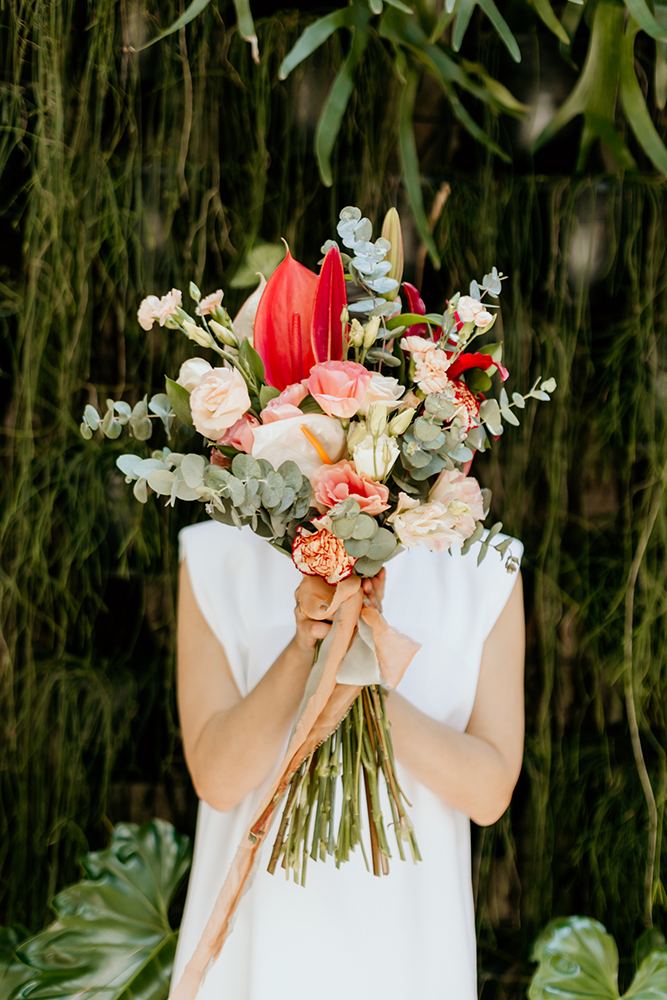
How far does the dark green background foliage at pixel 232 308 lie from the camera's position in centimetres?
152

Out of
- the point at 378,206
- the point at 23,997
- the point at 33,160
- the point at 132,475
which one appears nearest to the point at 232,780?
the point at 132,475

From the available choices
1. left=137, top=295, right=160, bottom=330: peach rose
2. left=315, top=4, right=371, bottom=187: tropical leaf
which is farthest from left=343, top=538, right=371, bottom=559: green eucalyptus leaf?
left=315, top=4, right=371, bottom=187: tropical leaf

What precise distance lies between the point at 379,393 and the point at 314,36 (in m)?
0.73

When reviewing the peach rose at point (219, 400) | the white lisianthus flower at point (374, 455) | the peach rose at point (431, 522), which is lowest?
the peach rose at point (431, 522)

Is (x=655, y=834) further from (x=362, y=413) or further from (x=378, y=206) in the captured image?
(x=378, y=206)

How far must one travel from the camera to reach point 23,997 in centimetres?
123

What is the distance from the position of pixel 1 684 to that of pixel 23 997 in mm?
557

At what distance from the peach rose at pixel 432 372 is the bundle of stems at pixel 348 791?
358 millimetres

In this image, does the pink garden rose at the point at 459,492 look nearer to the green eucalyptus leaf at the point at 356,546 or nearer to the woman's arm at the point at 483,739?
the green eucalyptus leaf at the point at 356,546

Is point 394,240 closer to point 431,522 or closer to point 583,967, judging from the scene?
point 431,522

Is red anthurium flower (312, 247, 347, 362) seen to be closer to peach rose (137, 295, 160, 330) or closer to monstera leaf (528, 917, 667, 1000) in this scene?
peach rose (137, 295, 160, 330)

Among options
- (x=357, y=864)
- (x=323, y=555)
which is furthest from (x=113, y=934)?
(x=323, y=555)

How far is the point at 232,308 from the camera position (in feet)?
5.09

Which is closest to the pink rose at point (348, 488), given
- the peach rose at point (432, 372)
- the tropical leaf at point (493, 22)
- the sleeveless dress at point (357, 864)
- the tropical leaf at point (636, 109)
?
the peach rose at point (432, 372)
